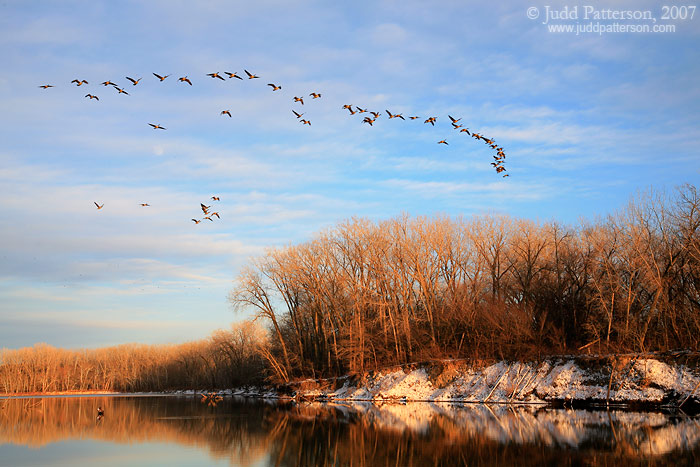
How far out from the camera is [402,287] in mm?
59031

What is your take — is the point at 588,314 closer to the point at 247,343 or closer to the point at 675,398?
the point at 675,398

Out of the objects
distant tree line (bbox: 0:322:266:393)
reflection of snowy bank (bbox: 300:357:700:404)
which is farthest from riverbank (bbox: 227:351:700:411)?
distant tree line (bbox: 0:322:266:393)

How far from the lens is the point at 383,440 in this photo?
84.4 ft

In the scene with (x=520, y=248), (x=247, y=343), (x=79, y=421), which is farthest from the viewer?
(x=247, y=343)

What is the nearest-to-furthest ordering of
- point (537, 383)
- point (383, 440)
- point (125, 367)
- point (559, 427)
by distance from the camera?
point (383, 440) < point (559, 427) < point (537, 383) < point (125, 367)

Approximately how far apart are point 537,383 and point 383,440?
23.1 metres

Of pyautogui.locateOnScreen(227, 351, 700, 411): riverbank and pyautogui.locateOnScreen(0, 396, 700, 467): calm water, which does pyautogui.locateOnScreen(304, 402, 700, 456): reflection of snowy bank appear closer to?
pyautogui.locateOnScreen(0, 396, 700, 467): calm water

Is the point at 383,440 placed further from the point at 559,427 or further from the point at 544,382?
the point at 544,382

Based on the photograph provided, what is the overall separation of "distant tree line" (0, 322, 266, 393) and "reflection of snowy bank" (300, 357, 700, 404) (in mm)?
44261

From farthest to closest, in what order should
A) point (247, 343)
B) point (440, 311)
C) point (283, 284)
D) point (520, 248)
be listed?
point (247, 343)
point (283, 284)
point (440, 311)
point (520, 248)

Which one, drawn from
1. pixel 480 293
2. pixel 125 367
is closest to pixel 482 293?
pixel 480 293

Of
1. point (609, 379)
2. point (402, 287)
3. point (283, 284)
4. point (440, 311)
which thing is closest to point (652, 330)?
point (609, 379)

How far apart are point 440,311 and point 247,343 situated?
47575 millimetres

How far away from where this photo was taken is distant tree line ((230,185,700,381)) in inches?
1623
